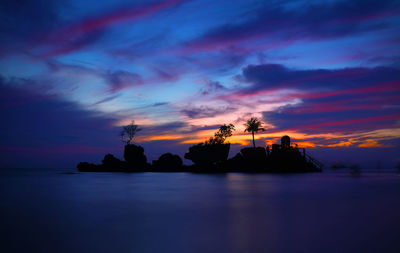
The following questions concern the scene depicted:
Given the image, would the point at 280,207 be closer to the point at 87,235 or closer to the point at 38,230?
the point at 87,235

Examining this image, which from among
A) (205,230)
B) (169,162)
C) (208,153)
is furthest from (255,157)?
(205,230)

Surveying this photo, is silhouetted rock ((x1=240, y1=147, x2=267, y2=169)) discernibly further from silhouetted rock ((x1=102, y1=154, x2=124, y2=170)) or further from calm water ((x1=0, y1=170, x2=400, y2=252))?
calm water ((x1=0, y1=170, x2=400, y2=252))

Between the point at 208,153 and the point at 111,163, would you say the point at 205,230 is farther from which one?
the point at 111,163

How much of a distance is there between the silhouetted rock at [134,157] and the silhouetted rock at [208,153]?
20574mm

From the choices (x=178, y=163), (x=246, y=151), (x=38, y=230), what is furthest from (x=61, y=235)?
(x=178, y=163)

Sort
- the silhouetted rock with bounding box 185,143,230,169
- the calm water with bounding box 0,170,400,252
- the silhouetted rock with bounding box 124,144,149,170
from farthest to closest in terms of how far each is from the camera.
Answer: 1. the silhouetted rock with bounding box 124,144,149,170
2. the silhouetted rock with bounding box 185,143,230,169
3. the calm water with bounding box 0,170,400,252

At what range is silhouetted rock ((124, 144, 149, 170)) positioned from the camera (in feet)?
282

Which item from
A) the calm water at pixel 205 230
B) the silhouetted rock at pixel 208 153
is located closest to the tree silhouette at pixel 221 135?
the silhouetted rock at pixel 208 153

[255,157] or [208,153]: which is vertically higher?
[208,153]

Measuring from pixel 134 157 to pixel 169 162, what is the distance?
11260 mm

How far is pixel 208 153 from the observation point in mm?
71750

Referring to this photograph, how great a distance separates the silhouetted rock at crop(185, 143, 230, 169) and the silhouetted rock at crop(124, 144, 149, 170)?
67.5 ft

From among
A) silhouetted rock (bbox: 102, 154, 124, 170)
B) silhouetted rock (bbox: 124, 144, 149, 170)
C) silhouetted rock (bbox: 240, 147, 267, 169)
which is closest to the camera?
silhouetted rock (bbox: 240, 147, 267, 169)

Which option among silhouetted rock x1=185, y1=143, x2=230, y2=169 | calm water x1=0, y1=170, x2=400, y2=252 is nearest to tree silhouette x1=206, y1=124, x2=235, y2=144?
silhouetted rock x1=185, y1=143, x2=230, y2=169
